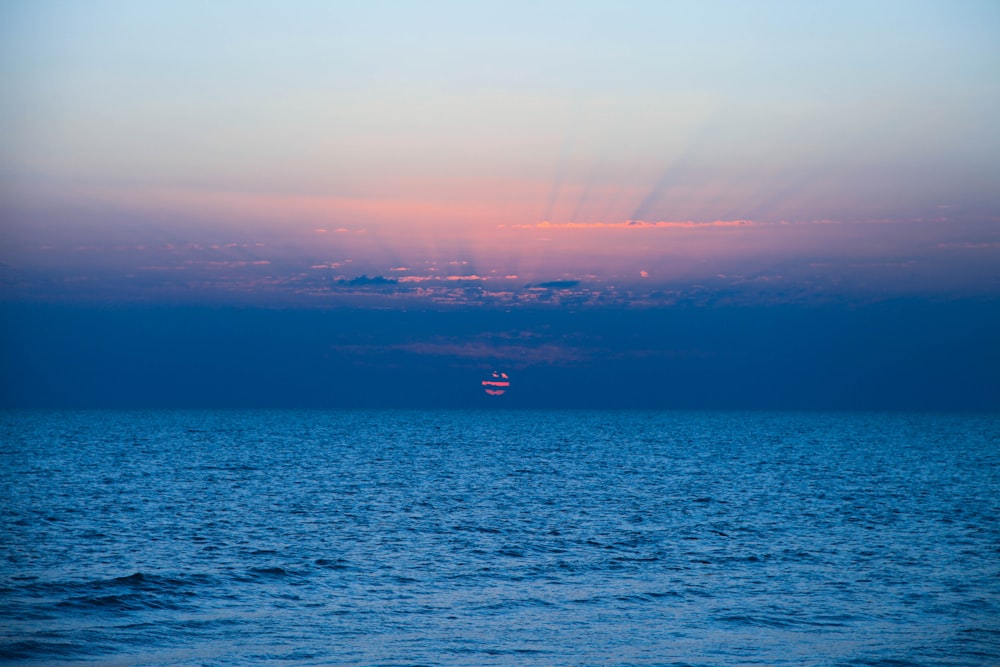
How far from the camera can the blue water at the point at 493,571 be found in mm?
23359

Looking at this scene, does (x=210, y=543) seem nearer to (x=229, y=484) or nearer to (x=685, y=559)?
(x=685, y=559)

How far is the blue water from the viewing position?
2336 centimetres

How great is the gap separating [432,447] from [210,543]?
271ft

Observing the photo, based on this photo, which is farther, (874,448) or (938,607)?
(874,448)

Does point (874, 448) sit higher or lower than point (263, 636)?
higher

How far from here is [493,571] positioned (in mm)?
32438

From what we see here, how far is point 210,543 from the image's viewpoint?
3738cm

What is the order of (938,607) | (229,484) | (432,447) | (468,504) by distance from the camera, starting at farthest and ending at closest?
1. (432,447)
2. (229,484)
3. (468,504)
4. (938,607)

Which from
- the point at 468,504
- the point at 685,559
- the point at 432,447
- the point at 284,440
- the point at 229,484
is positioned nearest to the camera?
the point at 685,559

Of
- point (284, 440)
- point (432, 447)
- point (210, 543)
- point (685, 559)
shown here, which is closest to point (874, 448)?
point (432, 447)

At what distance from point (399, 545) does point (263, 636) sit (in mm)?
13887

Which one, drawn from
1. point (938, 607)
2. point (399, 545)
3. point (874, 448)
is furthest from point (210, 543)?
point (874, 448)

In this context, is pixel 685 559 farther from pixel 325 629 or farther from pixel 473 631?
pixel 325 629

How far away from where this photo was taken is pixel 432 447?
120 metres
